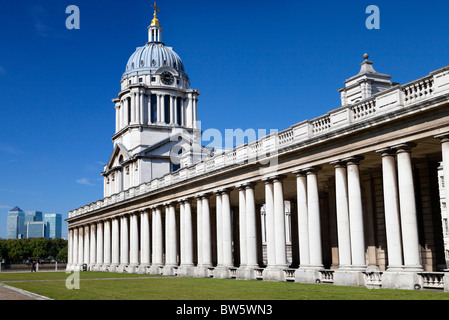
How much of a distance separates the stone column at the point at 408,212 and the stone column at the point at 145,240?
3662cm

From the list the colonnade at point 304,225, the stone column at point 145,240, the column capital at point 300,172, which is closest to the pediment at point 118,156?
the colonnade at point 304,225

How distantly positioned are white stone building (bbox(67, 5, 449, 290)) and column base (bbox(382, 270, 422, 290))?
0.16 ft

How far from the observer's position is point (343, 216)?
3312 centimetres

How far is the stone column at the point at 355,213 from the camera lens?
3180 cm

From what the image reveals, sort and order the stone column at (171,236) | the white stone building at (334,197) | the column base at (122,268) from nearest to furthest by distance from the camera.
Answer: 1. the white stone building at (334,197)
2. the stone column at (171,236)
3. the column base at (122,268)

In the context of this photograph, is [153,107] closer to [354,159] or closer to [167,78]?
[167,78]

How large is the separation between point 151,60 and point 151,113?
29.5ft

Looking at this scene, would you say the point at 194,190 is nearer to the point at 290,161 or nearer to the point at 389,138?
the point at 290,161

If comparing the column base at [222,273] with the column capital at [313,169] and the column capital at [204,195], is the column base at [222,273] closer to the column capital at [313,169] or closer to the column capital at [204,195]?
the column capital at [204,195]

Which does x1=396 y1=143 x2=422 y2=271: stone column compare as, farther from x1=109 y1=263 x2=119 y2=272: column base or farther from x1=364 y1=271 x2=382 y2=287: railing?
x1=109 y1=263 x2=119 y2=272: column base

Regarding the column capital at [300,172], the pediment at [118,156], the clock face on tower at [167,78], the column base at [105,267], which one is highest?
the clock face on tower at [167,78]

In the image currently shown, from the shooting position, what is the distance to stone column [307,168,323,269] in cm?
3538
